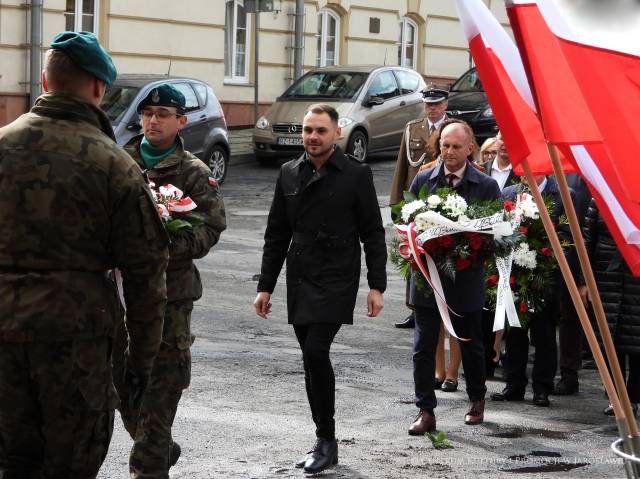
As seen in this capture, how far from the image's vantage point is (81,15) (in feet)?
84.9

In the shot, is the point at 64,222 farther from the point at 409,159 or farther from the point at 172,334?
the point at 409,159

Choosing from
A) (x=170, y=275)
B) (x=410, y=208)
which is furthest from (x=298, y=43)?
(x=170, y=275)

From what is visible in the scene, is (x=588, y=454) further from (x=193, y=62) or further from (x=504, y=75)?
(x=193, y=62)

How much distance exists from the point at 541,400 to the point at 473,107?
1703 centimetres

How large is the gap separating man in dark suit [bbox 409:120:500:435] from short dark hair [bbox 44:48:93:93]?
3894 millimetres

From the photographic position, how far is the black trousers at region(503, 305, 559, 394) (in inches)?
363

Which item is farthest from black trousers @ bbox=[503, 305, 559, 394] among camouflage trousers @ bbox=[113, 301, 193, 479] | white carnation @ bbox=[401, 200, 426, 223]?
camouflage trousers @ bbox=[113, 301, 193, 479]

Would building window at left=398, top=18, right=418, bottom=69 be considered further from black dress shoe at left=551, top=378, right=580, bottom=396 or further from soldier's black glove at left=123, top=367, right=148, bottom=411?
soldier's black glove at left=123, top=367, right=148, bottom=411

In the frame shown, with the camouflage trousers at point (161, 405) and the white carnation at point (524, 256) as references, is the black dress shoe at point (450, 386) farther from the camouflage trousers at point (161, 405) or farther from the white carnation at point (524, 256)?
the camouflage trousers at point (161, 405)

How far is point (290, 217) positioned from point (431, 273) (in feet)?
3.77

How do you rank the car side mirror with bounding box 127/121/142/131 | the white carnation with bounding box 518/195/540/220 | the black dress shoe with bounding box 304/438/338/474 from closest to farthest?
the black dress shoe with bounding box 304/438/338/474 < the white carnation with bounding box 518/195/540/220 < the car side mirror with bounding box 127/121/142/131

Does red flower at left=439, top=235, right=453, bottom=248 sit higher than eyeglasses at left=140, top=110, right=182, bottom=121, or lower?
lower

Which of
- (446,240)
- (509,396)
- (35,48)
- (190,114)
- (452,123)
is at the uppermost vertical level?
(35,48)

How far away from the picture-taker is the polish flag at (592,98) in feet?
15.5
